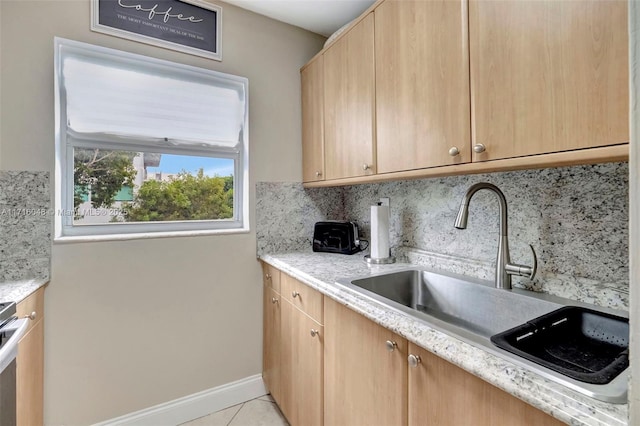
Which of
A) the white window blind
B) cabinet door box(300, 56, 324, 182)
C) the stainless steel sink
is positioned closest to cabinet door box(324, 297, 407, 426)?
the stainless steel sink

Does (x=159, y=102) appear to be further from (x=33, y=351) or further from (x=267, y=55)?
(x=33, y=351)

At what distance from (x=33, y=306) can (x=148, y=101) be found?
47.1 inches

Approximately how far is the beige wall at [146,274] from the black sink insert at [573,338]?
157 centimetres

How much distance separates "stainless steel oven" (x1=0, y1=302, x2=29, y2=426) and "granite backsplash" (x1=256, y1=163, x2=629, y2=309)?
3.92 feet

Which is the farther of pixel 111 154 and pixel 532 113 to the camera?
pixel 111 154

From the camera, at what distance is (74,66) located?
160cm

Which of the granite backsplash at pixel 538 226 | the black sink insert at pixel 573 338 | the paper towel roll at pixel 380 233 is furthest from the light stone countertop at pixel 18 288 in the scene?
the black sink insert at pixel 573 338

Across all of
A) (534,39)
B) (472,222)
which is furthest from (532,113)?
(472,222)

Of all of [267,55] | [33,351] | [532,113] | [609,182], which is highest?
[267,55]

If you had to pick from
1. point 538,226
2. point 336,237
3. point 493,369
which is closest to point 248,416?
point 336,237

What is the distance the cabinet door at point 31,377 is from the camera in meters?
1.17

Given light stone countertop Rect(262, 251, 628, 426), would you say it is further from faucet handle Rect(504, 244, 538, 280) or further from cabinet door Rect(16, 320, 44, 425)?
cabinet door Rect(16, 320, 44, 425)

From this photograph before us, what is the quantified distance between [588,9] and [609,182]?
550 millimetres

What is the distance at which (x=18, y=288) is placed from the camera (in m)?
1.31
